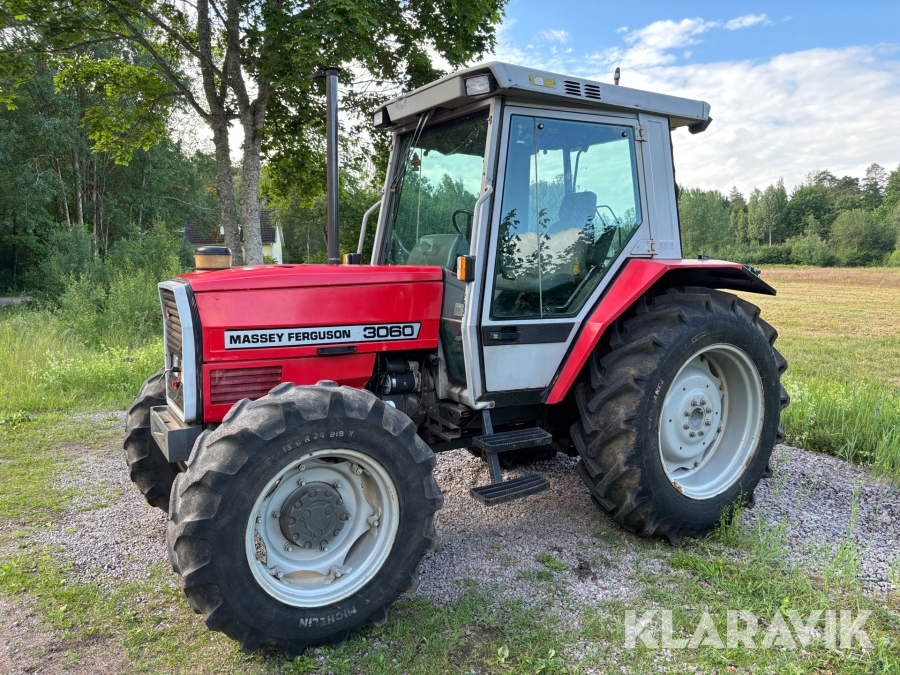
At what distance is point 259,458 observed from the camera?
2.44 m

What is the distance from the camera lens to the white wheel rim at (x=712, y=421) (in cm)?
366

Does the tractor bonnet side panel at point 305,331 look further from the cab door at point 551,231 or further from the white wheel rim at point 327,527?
the white wheel rim at point 327,527

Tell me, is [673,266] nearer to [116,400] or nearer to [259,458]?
[259,458]

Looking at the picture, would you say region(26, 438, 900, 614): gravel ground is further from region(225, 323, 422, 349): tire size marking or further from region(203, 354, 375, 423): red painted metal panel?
region(225, 323, 422, 349): tire size marking

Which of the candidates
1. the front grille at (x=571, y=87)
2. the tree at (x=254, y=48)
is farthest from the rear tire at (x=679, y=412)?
the tree at (x=254, y=48)

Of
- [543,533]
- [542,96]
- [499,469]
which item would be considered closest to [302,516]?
[499,469]

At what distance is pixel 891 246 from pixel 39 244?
127 ft

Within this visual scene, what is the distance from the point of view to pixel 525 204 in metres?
3.36

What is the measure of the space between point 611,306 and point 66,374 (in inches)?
252

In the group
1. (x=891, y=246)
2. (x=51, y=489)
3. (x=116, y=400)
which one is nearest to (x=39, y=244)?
(x=116, y=400)

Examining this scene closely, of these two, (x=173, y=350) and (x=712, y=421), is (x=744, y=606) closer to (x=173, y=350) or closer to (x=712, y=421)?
(x=712, y=421)

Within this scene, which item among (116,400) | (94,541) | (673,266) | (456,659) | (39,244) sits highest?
(39,244)

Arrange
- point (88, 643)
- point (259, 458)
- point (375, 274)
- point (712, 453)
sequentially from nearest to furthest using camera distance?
point (259, 458) < point (88, 643) < point (375, 274) < point (712, 453)

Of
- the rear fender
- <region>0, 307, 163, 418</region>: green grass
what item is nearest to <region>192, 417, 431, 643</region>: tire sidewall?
the rear fender
